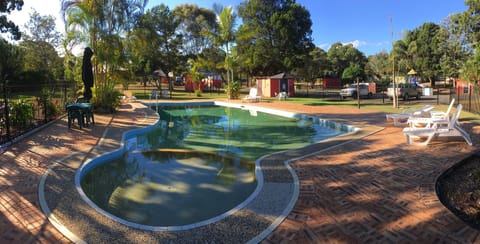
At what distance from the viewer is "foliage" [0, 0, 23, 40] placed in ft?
77.5

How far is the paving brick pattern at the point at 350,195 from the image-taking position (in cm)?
347

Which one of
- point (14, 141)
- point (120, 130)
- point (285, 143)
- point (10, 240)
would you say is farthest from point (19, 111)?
point (285, 143)

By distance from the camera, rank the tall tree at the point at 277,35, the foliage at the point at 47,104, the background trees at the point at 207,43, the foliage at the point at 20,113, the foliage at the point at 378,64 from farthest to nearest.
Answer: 1. the foliage at the point at 378,64
2. the tall tree at the point at 277,35
3. the background trees at the point at 207,43
4. the foliage at the point at 47,104
5. the foliage at the point at 20,113

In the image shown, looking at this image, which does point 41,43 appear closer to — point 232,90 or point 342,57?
point 232,90

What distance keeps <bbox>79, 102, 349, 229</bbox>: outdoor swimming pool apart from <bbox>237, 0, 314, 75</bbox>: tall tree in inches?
803

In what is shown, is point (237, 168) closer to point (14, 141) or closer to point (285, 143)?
point (285, 143)

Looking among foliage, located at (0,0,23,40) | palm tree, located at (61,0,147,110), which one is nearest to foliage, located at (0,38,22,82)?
foliage, located at (0,0,23,40)

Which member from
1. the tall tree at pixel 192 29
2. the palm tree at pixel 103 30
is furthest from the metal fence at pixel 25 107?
the tall tree at pixel 192 29

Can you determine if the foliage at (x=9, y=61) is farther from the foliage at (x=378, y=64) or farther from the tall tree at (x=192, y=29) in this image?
the foliage at (x=378, y=64)

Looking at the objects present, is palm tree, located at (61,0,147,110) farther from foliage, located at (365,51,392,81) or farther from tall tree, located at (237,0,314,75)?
foliage, located at (365,51,392,81)

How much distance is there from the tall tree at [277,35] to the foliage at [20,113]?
24.7 m

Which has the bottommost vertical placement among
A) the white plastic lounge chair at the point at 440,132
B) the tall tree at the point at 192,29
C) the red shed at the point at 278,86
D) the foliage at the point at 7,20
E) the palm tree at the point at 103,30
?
the white plastic lounge chair at the point at 440,132

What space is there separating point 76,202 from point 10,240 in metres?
1.13

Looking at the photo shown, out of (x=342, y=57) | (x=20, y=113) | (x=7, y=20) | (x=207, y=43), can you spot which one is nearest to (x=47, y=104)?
(x=20, y=113)
